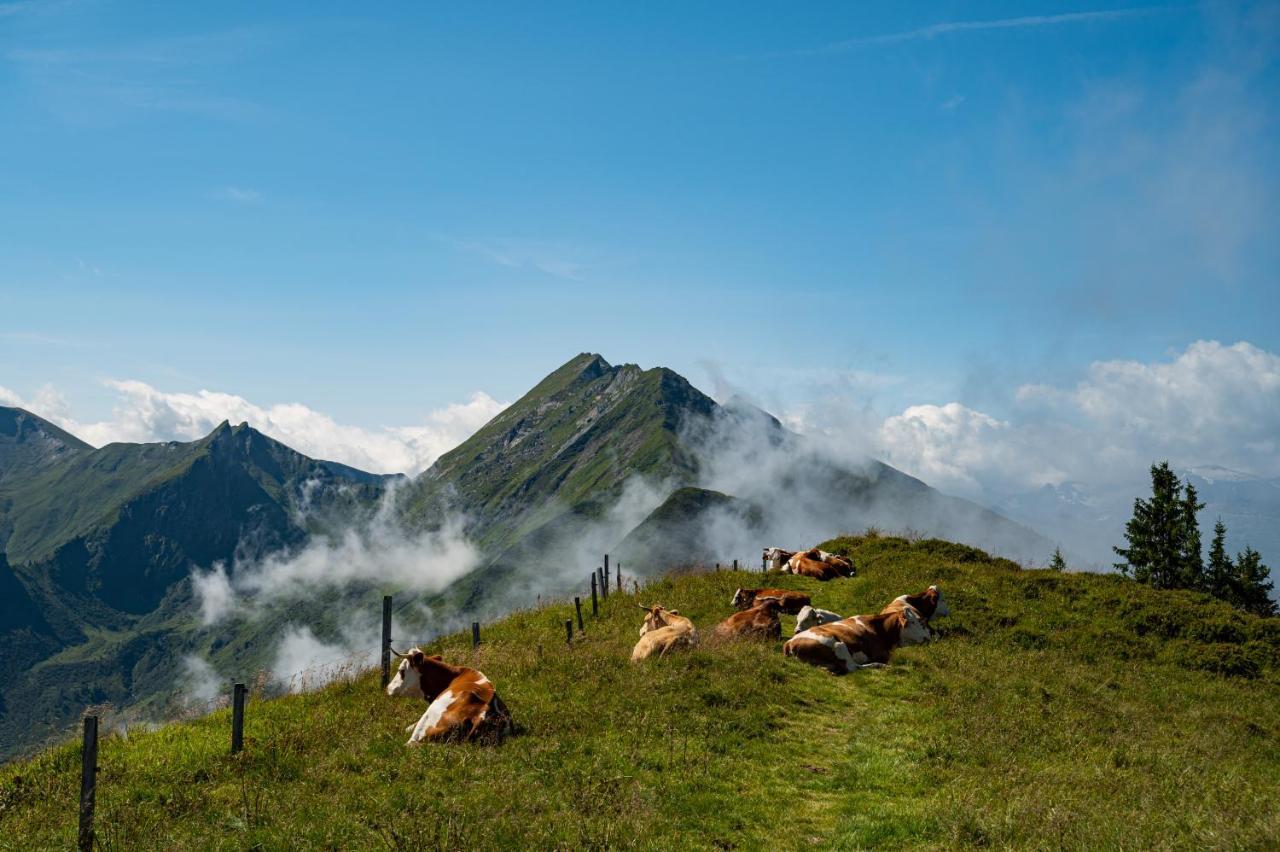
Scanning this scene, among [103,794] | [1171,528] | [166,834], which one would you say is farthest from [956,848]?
[1171,528]

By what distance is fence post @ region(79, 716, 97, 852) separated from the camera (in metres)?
9.95

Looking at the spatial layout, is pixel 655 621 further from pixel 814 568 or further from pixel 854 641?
pixel 814 568

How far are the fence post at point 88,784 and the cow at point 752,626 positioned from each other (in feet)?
51.1

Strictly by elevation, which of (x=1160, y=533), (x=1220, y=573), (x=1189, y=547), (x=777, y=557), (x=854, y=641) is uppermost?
(x=1160, y=533)

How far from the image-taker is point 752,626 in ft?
74.9

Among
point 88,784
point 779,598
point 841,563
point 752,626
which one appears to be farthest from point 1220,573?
point 88,784

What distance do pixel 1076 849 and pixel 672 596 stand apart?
22572mm

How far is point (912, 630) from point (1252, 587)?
58741mm

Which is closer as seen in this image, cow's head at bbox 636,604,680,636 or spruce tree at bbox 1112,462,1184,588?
cow's head at bbox 636,604,680,636

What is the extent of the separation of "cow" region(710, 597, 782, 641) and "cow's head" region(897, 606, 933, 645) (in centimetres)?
369

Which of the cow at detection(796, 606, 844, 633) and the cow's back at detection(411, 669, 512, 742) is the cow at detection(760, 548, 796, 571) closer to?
the cow at detection(796, 606, 844, 633)

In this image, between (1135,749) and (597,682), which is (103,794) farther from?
(1135,749)

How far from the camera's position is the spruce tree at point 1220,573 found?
203 feet

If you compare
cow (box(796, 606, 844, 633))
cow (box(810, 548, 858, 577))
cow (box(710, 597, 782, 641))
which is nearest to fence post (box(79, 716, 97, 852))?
cow (box(710, 597, 782, 641))
